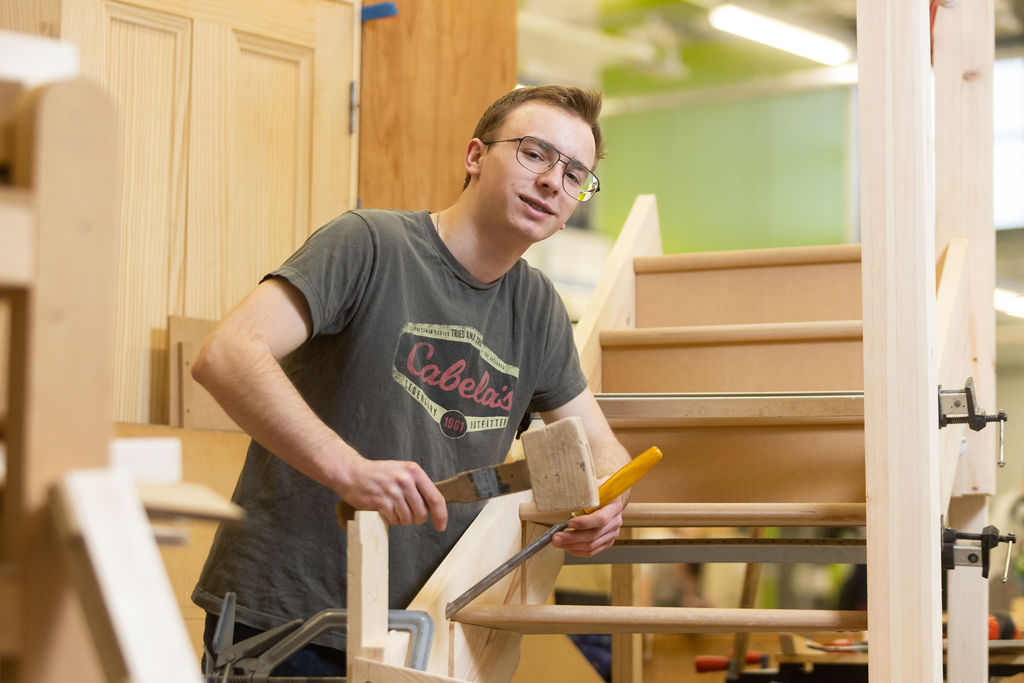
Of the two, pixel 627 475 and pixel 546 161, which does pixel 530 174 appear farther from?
pixel 627 475

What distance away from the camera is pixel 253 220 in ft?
11.3

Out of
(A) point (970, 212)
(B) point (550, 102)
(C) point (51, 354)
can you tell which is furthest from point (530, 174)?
(C) point (51, 354)

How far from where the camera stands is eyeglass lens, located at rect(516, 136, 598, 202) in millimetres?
2123

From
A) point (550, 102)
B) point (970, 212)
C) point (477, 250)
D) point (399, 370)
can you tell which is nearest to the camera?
point (399, 370)

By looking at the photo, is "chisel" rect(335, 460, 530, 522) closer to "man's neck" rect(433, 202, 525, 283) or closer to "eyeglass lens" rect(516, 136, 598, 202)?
"man's neck" rect(433, 202, 525, 283)

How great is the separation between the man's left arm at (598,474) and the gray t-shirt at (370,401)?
0.68ft

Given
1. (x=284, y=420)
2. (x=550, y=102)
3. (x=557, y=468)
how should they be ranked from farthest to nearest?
(x=550, y=102) → (x=284, y=420) → (x=557, y=468)

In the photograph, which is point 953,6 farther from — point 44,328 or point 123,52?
point 44,328

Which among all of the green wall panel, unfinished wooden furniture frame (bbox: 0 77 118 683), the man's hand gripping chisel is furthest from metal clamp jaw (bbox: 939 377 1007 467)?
the green wall panel

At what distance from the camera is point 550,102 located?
2.19 meters

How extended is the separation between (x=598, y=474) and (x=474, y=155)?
65 centimetres

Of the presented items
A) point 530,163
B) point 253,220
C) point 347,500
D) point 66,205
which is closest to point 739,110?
point 253,220

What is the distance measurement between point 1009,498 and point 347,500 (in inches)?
325

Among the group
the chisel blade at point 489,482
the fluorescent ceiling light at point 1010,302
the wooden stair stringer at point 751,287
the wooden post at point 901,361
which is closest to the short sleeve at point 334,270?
the chisel blade at point 489,482
